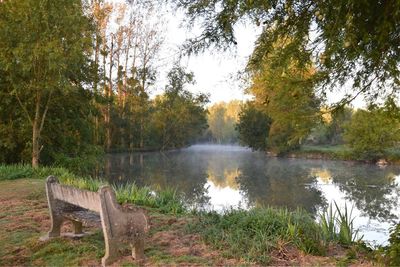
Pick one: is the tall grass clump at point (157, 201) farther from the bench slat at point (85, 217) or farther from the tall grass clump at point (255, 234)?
the bench slat at point (85, 217)

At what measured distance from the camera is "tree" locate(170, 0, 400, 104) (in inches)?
181

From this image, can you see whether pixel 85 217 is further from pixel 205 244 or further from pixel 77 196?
pixel 205 244

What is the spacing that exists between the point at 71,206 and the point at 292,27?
3956 millimetres


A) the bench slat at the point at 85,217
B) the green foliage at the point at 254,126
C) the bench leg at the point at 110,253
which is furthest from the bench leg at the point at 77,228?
the green foliage at the point at 254,126

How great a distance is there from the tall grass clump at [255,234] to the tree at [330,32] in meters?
2.04

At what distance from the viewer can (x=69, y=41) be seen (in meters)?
12.5

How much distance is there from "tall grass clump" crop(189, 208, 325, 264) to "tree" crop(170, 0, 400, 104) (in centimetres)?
204

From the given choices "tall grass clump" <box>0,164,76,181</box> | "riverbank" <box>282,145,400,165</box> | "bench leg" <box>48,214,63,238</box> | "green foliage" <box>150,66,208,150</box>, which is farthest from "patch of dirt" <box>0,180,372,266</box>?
"green foliage" <box>150,66,208,150</box>

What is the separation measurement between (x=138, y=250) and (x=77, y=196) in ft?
3.10

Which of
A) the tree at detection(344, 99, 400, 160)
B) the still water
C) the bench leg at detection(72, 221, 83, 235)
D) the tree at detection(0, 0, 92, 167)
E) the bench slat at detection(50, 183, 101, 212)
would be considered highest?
the tree at detection(0, 0, 92, 167)

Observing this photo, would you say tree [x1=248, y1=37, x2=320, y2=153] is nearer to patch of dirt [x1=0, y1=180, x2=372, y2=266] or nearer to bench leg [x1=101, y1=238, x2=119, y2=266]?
patch of dirt [x1=0, y1=180, x2=372, y2=266]

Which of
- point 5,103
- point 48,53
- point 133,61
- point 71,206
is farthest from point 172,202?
point 133,61

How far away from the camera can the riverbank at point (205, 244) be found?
13.6 ft

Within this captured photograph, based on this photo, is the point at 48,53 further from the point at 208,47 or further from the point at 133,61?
the point at 133,61
